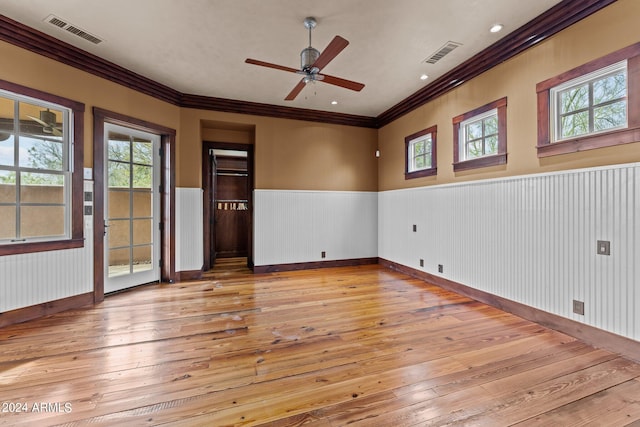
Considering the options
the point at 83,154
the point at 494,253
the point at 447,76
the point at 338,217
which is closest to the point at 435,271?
the point at 494,253

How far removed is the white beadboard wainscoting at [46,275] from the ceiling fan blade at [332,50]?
316cm

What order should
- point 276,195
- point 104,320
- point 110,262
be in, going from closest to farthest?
point 104,320 < point 110,262 < point 276,195

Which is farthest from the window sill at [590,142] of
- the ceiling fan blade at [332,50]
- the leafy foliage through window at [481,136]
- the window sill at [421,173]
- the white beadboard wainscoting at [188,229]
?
the white beadboard wainscoting at [188,229]

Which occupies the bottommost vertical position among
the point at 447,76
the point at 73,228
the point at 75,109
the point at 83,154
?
the point at 73,228

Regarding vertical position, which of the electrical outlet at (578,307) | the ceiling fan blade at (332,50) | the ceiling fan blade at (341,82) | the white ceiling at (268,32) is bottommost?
the electrical outlet at (578,307)

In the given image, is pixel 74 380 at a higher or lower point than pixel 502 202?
lower

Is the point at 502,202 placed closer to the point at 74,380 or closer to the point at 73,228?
the point at 74,380

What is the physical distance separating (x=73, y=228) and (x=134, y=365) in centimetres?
217

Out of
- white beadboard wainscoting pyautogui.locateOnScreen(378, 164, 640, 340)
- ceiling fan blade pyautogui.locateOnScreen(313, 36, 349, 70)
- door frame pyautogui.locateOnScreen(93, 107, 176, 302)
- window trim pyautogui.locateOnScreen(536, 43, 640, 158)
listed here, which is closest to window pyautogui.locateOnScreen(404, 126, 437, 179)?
white beadboard wainscoting pyautogui.locateOnScreen(378, 164, 640, 340)

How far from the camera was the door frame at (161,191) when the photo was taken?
3.57 m

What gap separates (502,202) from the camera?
3264 mm

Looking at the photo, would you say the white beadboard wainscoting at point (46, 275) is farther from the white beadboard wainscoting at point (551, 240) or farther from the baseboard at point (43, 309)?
the white beadboard wainscoting at point (551, 240)

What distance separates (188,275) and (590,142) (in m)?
5.35

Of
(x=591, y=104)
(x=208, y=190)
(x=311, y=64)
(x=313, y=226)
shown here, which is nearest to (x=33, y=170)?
(x=208, y=190)
